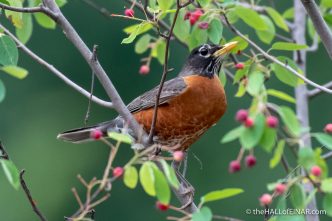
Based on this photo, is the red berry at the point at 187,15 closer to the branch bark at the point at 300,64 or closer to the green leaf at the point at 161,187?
the branch bark at the point at 300,64

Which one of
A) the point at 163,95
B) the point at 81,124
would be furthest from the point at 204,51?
the point at 81,124

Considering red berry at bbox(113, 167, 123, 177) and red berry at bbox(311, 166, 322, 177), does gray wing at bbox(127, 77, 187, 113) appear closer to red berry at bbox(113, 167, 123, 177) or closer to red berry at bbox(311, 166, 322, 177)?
red berry at bbox(113, 167, 123, 177)

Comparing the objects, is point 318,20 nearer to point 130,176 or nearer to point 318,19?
point 318,19

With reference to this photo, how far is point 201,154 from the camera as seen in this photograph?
10297mm

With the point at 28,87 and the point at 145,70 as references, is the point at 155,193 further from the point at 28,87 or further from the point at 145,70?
the point at 28,87

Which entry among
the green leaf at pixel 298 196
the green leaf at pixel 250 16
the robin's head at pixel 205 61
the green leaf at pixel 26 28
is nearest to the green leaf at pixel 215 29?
the green leaf at pixel 250 16

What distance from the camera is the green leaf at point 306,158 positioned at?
201cm

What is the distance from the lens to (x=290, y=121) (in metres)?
2.04

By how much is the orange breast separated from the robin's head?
19 cm

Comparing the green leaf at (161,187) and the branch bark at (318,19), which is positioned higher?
the branch bark at (318,19)

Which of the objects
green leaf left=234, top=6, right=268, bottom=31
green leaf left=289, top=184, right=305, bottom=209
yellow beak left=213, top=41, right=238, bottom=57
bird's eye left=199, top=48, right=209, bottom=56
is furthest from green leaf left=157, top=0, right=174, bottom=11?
bird's eye left=199, top=48, right=209, bottom=56

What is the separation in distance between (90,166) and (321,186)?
30.6 ft

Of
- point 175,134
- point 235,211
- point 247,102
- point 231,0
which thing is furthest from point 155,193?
point 235,211

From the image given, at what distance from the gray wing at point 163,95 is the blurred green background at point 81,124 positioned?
180 inches
